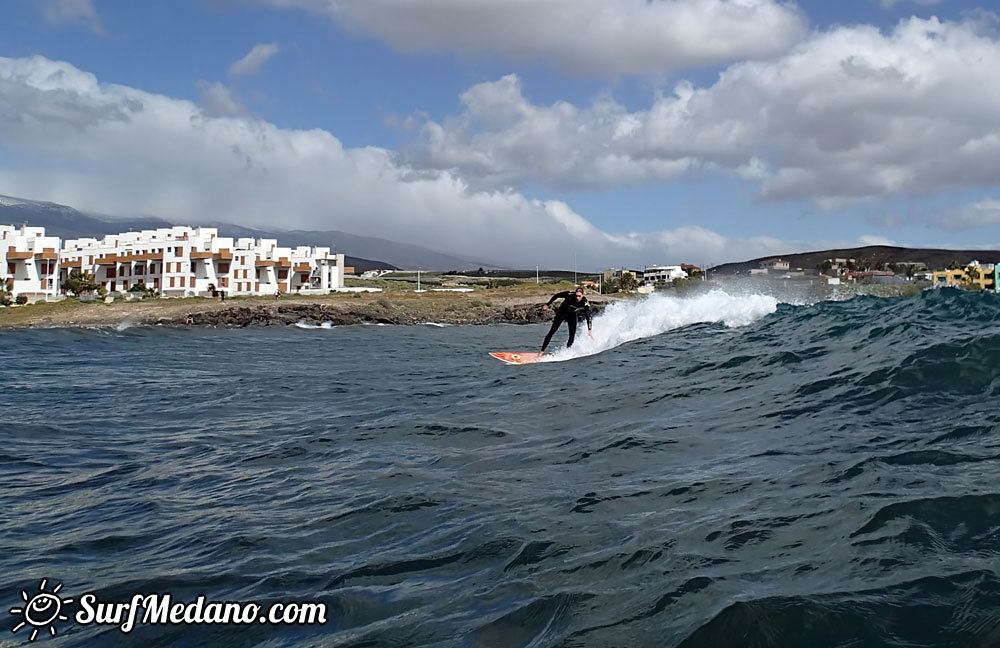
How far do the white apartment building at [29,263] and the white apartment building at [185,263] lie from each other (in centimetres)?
305

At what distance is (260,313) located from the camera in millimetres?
64500

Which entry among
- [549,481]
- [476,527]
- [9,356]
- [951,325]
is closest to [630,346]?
Result: [951,325]

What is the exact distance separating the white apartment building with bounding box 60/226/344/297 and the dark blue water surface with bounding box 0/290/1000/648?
80800 millimetres

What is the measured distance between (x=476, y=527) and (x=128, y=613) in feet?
8.36

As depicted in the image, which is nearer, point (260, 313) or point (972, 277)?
point (260, 313)

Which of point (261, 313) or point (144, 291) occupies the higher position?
point (144, 291)

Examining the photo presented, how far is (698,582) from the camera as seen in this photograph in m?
4.79

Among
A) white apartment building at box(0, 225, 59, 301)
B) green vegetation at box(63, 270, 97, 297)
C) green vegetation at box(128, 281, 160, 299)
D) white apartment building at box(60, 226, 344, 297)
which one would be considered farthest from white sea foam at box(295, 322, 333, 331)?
green vegetation at box(63, 270, 97, 297)

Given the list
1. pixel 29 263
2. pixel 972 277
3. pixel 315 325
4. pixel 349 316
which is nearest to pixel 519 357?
pixel 315 325

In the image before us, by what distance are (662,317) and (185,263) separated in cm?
7501

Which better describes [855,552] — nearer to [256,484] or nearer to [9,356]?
[256,484]

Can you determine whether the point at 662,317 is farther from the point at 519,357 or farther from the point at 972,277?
the point at 972,277

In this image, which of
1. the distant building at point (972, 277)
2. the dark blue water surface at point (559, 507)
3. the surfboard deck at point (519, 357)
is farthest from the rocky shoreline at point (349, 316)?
the distant building at point (972, 277)

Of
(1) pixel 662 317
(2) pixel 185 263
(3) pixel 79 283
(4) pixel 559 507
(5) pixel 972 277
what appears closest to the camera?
(4) pixel 559 507
